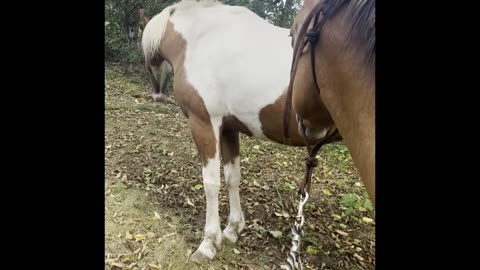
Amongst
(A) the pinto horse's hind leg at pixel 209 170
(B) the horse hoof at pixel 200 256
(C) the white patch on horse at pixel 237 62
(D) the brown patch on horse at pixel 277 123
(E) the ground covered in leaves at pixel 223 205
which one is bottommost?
(E) the ground covered in leaves at pixel 223 205

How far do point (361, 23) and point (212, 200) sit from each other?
165cm

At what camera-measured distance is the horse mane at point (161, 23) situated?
88.2 inches

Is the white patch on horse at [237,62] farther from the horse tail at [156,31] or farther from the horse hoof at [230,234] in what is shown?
the horse hoof at [230,234]

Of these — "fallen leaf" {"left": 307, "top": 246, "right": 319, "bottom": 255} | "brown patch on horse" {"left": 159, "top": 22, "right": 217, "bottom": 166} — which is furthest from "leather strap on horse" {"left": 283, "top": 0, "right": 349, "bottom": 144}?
"fallen leaf" {"left": 307, "top": 246, "right": 319, "bottom": 255}

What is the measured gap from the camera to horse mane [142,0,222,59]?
224 centimetres

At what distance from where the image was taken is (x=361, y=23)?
729 mm

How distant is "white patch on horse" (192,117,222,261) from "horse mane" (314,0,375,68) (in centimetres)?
126

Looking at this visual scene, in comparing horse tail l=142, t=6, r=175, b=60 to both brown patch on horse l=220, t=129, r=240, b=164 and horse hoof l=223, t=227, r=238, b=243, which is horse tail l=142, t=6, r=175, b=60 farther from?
horse hoof l=223, t=227, r=238, b=243

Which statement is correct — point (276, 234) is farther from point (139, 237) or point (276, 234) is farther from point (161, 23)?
point (161, 23)

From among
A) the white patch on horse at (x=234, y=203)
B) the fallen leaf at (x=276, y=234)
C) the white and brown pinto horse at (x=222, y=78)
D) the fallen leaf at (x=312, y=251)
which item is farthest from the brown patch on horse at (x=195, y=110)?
the fallen leaf at (x=312, y=251)

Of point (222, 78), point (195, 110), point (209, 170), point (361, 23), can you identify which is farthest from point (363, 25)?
point (209, 170)
